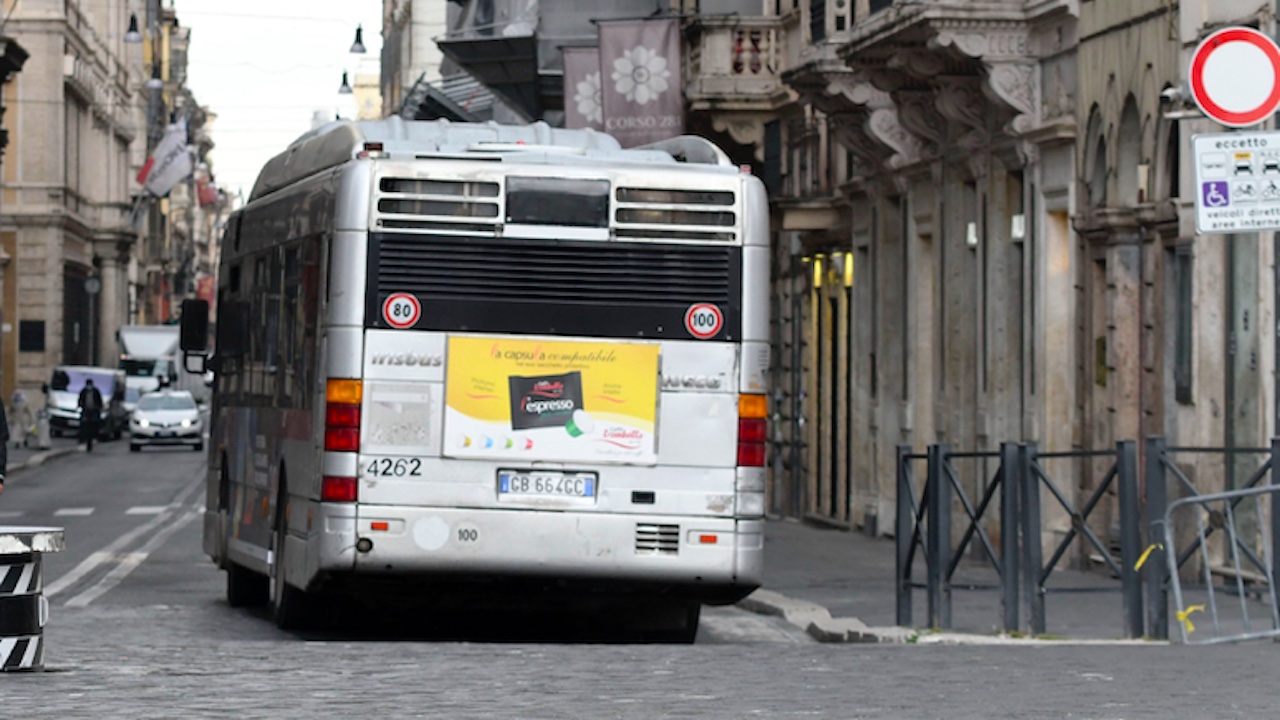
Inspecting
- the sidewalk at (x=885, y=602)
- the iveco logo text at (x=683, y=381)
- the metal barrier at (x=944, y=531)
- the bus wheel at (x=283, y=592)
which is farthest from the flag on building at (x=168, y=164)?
the iveco logo text at (x=683, y=381)

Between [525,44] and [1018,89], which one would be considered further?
[525,44]

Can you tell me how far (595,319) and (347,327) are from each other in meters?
1.30

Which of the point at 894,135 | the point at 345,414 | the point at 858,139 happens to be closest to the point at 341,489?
the point at 345,414

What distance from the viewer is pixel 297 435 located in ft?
50.8

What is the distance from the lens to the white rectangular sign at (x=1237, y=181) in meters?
13.4

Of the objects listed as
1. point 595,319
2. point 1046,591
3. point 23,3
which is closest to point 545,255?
point 595,319

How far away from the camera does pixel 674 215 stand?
14594 mm

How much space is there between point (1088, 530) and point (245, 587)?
660cm

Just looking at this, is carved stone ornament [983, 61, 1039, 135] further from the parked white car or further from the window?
the parked white car

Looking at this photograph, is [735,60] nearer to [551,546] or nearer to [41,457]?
[551,546]

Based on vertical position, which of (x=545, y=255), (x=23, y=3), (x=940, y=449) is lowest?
(x=940, y=449)

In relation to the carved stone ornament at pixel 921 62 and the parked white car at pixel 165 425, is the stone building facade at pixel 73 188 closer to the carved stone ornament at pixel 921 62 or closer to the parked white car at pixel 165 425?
the parked white car at pixel 165 425

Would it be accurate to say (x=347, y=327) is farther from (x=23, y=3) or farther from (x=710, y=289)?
(x=23, y=3)

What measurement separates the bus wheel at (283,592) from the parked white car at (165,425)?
1934 inches
